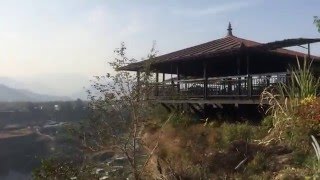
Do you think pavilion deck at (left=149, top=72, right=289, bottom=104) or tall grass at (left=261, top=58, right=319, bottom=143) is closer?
tall grass at (left=261, top=58, right=319, bottom=143)

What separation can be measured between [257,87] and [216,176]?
3.88m

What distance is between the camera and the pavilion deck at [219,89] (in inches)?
508

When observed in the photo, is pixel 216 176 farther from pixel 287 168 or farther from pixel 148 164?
pixel 148 164

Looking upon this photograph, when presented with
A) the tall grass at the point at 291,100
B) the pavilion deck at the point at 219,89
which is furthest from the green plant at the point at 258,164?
the pavilion deck at the point at 219,89

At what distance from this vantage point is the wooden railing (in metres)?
12.9

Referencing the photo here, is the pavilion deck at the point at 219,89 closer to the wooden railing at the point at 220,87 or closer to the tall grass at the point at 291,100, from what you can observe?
the wooden railing at the point at 220,87

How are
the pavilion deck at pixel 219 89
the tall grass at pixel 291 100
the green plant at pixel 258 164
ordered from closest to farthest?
1. the green plant at pixel 258 164
2. the tall grass at pixel 291 100
3. the pavilion deck at pixel 219 89

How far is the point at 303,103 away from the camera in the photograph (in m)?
10.1

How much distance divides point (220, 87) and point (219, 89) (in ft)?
0.27

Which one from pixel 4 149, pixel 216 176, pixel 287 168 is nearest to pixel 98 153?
pixel 216 176

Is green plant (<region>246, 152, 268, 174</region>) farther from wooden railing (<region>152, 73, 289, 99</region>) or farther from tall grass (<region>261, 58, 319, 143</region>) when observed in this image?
wooden railing (<region>152, 73, 289, 99</region>)

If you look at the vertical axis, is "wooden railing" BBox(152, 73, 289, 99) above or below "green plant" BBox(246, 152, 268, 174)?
above

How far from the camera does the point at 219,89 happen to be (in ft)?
48.6

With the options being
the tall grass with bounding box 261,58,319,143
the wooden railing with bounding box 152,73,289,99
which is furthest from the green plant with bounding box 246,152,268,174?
the wooden railing with bounding box 152,73,289,99
